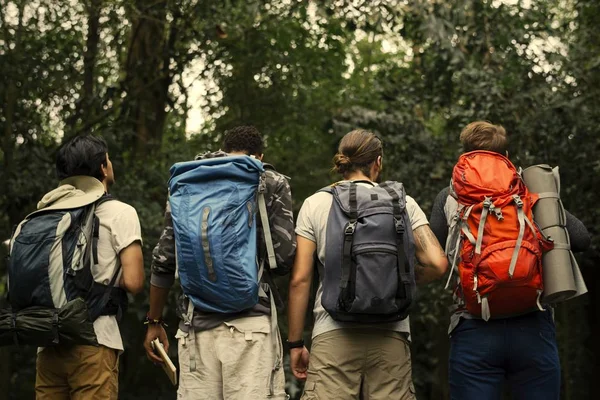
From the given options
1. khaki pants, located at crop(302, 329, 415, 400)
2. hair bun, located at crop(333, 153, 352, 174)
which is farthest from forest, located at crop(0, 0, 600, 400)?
khaki pants, located at crop(302, 329, 415, 400)

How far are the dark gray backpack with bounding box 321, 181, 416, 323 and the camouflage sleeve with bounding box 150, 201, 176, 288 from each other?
79 centimetres

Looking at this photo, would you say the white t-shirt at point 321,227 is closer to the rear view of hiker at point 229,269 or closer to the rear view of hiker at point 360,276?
the rear view of hiker at point 360,276

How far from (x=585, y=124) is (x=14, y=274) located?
282 inches

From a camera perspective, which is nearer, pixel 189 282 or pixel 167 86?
pixel 189 282

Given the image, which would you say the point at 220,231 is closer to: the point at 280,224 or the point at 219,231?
the point at 219,231

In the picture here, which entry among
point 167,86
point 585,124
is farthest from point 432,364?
point 167,86

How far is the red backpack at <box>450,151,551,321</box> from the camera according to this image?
4820mm

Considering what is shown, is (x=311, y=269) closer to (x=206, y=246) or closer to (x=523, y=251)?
(x=206, y=246)

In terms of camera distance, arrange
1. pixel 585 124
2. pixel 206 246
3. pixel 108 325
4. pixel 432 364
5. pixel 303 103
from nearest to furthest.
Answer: pixel 206 246, pixel 108 325, pixel 585 124, pixel 432 364, pixel 303 103

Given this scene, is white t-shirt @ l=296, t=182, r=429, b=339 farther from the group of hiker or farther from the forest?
the forest

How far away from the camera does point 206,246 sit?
4.81 metres

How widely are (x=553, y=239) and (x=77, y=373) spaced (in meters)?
2.40

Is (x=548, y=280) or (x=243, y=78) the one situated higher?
(x=243, y=78)

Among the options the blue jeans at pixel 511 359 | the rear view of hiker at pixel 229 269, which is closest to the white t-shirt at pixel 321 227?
the rear view of hiker at pixel 229 269
